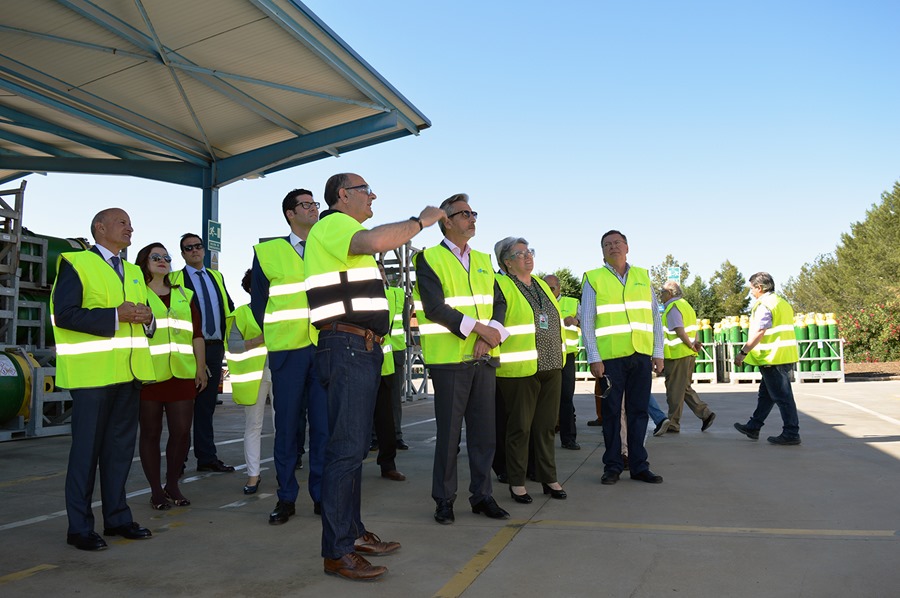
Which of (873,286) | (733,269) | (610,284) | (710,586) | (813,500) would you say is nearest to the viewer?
(710,586)

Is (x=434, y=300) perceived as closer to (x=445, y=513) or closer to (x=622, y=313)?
(x=445, y=513)

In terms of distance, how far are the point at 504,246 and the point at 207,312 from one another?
119 inches

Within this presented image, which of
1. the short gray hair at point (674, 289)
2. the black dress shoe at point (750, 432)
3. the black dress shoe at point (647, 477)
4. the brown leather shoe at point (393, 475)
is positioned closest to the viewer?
the black dress shoe at point (647, 477)

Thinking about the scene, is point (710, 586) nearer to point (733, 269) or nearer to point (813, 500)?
point (813, 500)

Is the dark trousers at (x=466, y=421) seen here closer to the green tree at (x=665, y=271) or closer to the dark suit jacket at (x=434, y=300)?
the dark suit jacket at (x=434, y=300)

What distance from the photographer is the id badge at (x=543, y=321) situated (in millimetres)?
5719

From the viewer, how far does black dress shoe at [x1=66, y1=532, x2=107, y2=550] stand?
169 inches

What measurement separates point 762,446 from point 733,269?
200 feet

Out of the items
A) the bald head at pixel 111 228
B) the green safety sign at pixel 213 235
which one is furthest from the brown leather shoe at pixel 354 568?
the green safety sign at pixel 213 235

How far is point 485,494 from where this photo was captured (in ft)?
16.1

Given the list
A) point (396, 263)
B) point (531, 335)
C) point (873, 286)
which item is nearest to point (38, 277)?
point (396, 263)

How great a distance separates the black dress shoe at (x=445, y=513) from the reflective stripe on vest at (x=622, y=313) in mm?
2170

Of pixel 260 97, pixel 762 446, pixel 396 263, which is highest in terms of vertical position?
pixel 260 97

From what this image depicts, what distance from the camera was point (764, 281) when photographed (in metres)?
8.56
